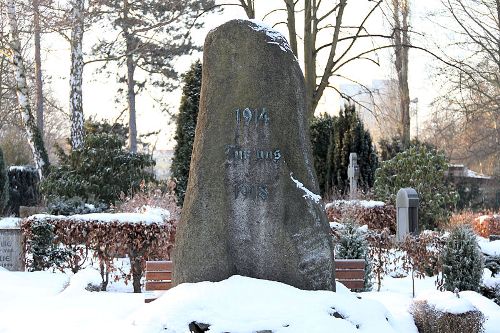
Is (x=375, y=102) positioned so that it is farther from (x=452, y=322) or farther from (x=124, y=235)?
(x=452, y=322)

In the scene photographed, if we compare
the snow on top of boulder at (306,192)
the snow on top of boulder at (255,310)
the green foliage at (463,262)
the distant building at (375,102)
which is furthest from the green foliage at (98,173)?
the snow on top of boulder at (255,310)

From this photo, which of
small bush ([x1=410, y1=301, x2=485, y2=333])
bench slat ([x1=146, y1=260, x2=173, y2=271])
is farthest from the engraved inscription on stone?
small bush ([x1=410, y1=301, x2=485, y2=333])

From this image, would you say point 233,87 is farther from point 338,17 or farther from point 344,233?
point 338,17

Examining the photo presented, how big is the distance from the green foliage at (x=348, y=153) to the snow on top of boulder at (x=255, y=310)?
16031 mm

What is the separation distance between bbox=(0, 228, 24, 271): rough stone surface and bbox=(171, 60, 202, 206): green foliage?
26.9 ft

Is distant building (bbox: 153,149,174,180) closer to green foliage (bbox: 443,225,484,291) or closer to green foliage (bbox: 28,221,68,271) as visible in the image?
green foliage (bbox: 28,221,68,271)

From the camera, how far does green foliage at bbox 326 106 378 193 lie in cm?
2248


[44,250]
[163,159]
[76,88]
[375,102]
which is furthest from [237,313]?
[163,159]

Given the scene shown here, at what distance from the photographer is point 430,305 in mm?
7859

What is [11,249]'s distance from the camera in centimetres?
1161

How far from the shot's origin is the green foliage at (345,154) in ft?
73.8

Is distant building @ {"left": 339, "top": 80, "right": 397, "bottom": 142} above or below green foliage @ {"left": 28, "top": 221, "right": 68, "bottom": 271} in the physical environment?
above

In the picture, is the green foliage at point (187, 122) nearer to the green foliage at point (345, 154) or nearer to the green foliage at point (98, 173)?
the green foliage at point (98, 173)

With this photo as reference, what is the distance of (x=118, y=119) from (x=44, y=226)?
79.9 ft
